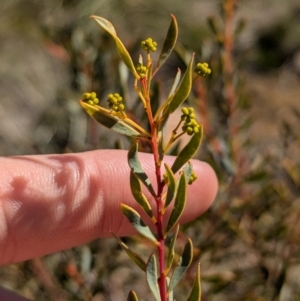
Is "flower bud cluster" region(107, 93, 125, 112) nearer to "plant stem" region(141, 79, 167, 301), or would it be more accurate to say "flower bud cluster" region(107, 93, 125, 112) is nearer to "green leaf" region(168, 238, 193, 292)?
"plant stem" region(141, 79, 167, 301)

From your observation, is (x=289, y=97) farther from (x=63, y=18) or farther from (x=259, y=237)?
(x=259, y=237)

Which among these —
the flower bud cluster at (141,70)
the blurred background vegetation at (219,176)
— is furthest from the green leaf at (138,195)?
the blurred background vegetation at (219,176)

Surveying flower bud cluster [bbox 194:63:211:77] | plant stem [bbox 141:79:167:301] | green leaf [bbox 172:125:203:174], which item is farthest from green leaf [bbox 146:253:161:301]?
flower bud cluster [bbox 194:63:211:77]

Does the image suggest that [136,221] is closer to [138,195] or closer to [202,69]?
[138,195]

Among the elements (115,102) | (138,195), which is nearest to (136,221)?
(138,195)

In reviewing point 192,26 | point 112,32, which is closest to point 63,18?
point 192,26
